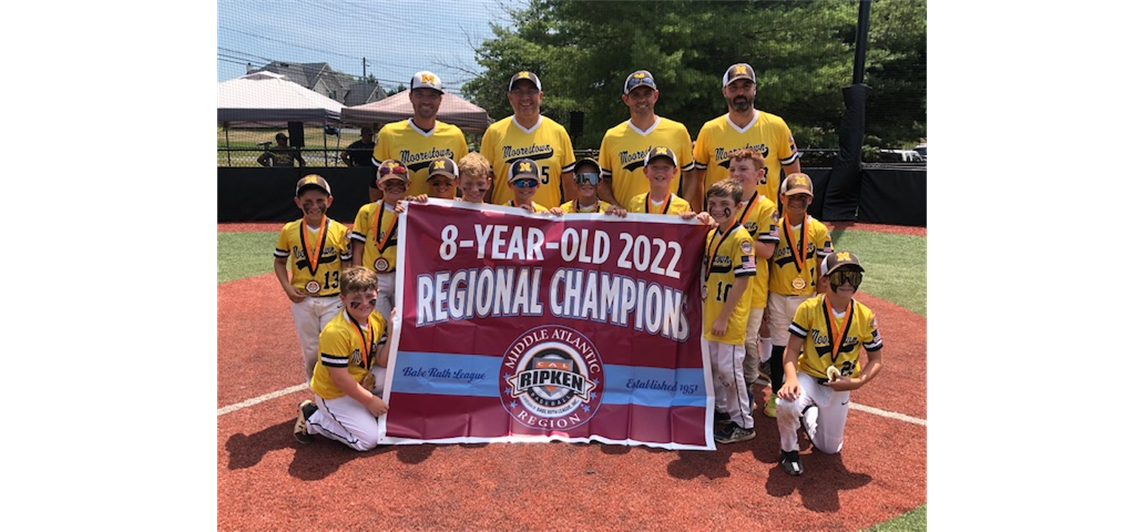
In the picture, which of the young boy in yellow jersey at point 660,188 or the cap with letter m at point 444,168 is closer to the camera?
the young boy in yellow jersey at point 660,188

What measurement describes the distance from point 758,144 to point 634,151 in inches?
41.5

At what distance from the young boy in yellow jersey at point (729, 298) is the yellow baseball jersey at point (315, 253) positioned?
8.86ft

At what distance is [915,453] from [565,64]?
20142 mm

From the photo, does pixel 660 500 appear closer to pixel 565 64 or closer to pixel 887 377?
pixel 887 377

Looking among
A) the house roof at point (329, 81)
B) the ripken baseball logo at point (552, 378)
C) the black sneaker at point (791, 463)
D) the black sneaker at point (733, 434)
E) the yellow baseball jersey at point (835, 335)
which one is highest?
the house roof at point (329, 81)

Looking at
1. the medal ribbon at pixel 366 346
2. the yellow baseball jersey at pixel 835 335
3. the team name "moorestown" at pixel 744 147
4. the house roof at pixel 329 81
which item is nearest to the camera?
the yellow baseball jersey at pixel 835 335

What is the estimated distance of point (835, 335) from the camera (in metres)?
4.05

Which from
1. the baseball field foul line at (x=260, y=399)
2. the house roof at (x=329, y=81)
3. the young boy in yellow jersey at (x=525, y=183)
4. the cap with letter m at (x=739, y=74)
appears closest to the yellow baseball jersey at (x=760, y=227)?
the cap with letter m at (x=739, y=74)

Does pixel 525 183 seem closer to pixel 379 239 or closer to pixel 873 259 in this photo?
pixel 379 239

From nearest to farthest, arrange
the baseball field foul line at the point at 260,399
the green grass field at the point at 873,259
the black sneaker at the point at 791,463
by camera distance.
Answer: the black sneaker at the point at 791,463
the baseball field foul line at the point at 260,399
the green grass field at the point at 873,259

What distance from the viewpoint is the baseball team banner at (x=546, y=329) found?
434 centimetres

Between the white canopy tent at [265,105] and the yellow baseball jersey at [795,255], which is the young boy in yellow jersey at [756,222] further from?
the white canopy tent at [265,105]

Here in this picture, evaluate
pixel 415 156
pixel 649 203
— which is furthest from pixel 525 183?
pixel 415 156

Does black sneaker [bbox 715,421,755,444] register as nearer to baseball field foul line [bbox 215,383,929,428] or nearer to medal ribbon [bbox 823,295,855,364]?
medal ribbon [bbox 823,295,855,364]
